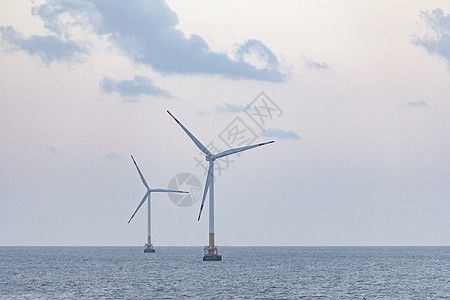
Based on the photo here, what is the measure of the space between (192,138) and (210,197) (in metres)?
14.3

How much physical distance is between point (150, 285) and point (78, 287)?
11543mm

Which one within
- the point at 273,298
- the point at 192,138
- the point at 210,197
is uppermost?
the point at 192,138

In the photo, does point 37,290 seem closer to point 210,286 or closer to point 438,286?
point 210,286

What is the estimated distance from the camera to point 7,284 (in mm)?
152250

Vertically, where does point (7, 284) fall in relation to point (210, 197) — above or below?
below

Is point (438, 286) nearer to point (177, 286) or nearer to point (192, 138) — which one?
point (177, 286)

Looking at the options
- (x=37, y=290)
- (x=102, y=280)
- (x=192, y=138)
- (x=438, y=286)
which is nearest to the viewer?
(x=37, y=290)

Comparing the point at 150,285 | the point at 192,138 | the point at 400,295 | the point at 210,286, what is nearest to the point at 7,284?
the point at 150,285

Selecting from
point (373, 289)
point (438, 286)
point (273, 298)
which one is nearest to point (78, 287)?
point (273, 298)

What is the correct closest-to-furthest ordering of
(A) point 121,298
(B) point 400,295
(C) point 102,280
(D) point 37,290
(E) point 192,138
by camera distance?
(A) point 121,298 → (B) point 400,295 → (D) point 37,290 → (C) point 102,280 → (E) point 192,138

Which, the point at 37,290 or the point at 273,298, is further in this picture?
the point at 37,290

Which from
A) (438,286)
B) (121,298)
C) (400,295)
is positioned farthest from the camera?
(438,286)

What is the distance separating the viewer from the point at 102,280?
158 m

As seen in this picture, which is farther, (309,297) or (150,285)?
(150,285)
